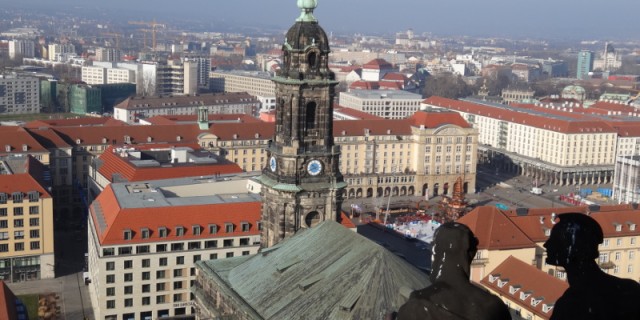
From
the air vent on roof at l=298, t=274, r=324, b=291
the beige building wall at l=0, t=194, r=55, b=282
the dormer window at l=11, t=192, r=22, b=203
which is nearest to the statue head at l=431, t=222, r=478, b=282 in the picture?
the air vent on roof at l=298, t=274, r=324, b=291

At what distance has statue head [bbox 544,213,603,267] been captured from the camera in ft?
20.8

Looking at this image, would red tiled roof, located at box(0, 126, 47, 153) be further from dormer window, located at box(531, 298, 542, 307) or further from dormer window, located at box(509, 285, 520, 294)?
dormer window, located at box(531, 298, 542, 307)

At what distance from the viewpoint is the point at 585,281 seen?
642 centimetres

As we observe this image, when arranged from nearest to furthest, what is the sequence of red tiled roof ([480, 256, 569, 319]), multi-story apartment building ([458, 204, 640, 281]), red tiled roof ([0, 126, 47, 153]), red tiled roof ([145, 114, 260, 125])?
red tiled roof ([480, 256, 569, 319]) → multi-story apartment building ([458, 204, 640, 281]) → red tiled roof ([0, 126, 47, 153]) → red tiled roof ([145, 114, 260, 125])

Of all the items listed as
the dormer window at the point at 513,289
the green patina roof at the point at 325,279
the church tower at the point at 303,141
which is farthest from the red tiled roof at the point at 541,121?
the green patina roof at the point at 325,279

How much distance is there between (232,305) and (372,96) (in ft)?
510

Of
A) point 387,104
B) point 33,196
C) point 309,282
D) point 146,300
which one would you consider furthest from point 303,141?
point 387,104

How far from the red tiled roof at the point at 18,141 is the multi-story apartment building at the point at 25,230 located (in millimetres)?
28415

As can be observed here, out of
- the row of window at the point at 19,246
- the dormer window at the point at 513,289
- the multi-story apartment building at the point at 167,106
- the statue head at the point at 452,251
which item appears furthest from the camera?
the multi-story apartment building at the point at 167,106

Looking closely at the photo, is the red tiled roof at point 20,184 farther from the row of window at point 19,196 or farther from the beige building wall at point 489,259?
the beige building wall at point 489,259

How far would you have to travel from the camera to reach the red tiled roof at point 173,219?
2852 inches

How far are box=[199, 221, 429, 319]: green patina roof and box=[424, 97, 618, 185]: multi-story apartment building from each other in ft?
362

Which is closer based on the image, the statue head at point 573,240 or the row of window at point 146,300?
the statue head at point 573,240

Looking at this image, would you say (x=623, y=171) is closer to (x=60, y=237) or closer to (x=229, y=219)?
(x=229, y=219)
